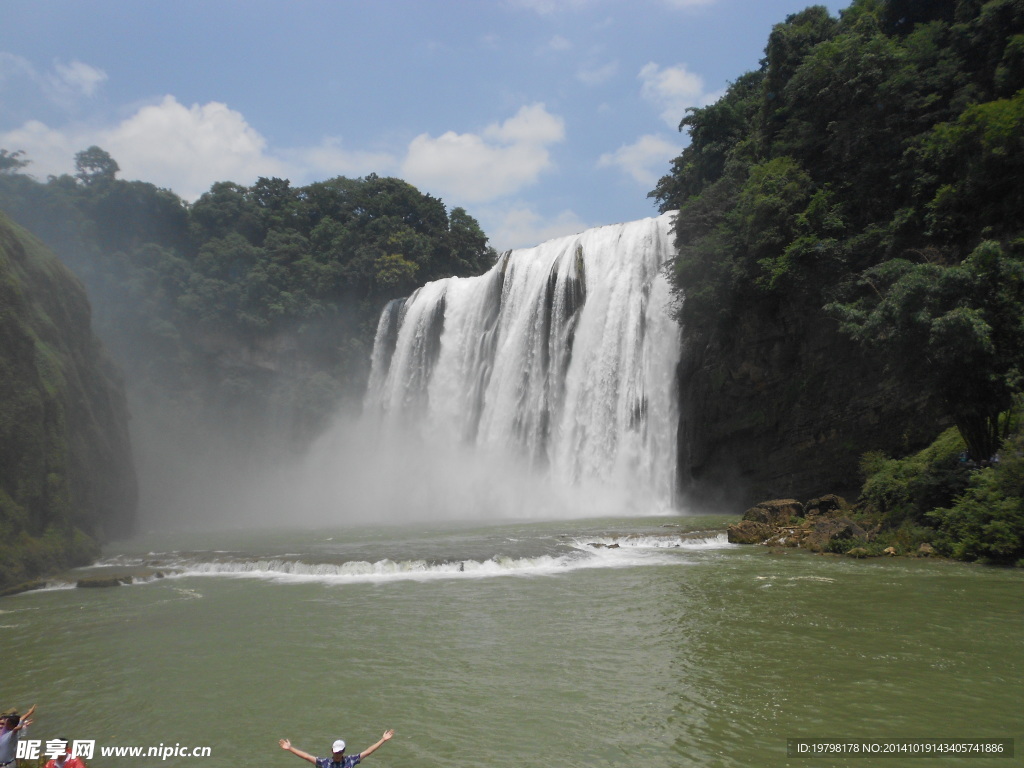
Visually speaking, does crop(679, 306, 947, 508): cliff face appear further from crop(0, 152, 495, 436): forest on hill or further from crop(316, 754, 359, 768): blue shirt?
crop(0, 152, 495, 436): forest on hill

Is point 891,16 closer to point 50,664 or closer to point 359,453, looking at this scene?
point 50,664

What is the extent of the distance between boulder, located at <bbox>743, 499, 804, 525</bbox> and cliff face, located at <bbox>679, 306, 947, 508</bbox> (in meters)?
2.74

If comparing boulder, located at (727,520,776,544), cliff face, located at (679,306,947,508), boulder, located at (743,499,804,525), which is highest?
cliff face, located at (679,306,947,508)

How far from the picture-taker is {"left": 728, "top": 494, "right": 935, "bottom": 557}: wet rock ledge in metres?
14.2

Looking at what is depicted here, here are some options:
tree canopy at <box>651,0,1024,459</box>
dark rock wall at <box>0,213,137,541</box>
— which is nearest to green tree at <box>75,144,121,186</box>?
dark rock wall at <box>0,213,137,541</box>

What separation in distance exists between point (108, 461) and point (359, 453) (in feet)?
56.5

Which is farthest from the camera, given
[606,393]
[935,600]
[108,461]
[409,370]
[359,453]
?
[359,453]

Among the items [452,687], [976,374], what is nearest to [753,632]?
[452,687]

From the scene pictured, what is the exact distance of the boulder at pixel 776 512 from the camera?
1753 cm

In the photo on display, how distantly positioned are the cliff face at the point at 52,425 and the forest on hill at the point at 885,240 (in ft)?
63.8

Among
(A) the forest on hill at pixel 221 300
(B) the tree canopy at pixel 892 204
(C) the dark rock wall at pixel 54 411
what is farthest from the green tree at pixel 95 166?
(B) the tree canopy at pixel 892 204

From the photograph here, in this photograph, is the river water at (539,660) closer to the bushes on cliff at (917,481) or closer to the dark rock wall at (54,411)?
the bushes on cliff at (917,481)

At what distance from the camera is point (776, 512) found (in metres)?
17.8

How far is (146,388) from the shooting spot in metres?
40.7
